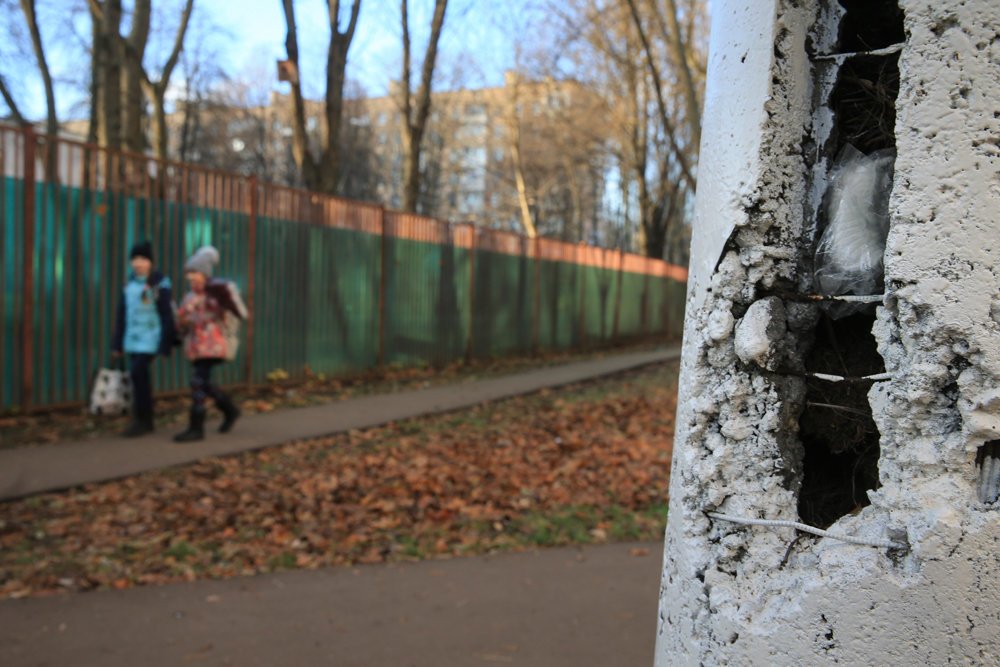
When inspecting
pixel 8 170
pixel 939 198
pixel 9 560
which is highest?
pixel 8 170

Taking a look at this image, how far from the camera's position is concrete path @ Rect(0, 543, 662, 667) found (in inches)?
134

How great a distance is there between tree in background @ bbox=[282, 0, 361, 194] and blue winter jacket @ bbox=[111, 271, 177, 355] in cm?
667

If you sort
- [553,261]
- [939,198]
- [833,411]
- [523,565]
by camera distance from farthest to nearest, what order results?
[553,261] < [523,565] < [833,411] < [939,198]

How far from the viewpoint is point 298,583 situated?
13.8 ft

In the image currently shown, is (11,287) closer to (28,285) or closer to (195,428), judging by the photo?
(28,285)

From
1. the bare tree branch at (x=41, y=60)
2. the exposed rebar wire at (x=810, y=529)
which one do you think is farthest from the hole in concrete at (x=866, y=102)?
the bare tree branch at (x=41, y=60)

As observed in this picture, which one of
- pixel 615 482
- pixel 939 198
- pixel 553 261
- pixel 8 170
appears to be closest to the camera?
pixel 939 198

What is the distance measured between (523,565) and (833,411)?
10.7ft

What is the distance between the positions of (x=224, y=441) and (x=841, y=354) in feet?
21.7

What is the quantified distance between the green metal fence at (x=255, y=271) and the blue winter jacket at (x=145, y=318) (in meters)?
1.15

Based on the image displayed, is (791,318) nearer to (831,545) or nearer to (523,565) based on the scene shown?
(831,545)

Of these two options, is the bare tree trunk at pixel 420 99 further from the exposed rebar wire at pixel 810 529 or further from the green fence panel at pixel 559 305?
the exposed rebar wire at pixel 810 529

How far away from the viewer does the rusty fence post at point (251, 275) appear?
399 inches

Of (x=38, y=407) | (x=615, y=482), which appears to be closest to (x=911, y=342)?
(x=615, y=482)
